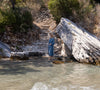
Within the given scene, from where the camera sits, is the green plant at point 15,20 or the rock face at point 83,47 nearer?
the rock face at point 83,47

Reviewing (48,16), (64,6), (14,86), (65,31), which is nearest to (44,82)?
(14,86)

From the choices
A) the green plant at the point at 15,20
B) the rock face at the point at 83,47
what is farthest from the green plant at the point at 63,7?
the rock face at the point at 83,47

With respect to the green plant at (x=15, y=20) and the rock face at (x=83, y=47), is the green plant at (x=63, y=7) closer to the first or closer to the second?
the green plant at (x=15, y=20)

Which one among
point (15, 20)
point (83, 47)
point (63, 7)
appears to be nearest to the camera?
point (83, 47)

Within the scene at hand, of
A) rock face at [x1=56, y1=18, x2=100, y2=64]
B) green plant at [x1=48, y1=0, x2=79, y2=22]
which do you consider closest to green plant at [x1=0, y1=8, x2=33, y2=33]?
green plant at [x1=48, y1=0, x2=79, y2=22]

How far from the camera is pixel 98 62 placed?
20.2 feet

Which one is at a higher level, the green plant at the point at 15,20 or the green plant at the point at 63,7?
the green plant at the point at 63,7

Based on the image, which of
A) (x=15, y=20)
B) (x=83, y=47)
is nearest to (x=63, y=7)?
(x=15, y=20)

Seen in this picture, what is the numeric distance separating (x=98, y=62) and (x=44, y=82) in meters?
3.43

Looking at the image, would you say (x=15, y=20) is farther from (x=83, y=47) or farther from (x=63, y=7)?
(x=83, y=47)

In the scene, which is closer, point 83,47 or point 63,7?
point 83,47

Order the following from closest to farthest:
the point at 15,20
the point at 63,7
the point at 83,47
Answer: the point at 83,47
the point at 15,20
the point at 63,7

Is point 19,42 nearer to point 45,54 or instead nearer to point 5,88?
point 45,54

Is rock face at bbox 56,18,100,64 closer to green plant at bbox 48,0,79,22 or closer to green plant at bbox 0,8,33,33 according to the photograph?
green plant at bbox 0,8,33,33
